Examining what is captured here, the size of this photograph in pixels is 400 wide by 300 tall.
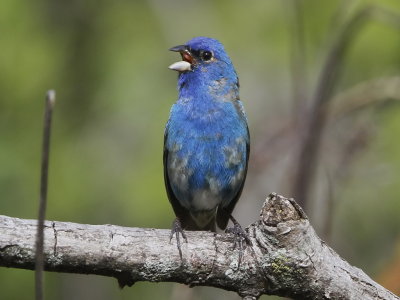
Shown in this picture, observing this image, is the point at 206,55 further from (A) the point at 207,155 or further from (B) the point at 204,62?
(A) the point at 207,155

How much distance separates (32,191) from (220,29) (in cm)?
257

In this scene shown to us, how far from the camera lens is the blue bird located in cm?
530

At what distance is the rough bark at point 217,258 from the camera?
3432 mm

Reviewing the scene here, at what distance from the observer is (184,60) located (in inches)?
228

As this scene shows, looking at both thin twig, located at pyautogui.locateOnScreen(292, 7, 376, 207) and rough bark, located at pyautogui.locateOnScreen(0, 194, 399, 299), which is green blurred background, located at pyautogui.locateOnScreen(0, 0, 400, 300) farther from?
rough bark, located at pyautogui.locateOnScreen(0, 194, 399, 299)

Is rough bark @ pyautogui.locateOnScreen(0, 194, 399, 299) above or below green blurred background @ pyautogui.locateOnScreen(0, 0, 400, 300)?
below

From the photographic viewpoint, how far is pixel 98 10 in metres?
8.74

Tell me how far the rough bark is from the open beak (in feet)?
6.81

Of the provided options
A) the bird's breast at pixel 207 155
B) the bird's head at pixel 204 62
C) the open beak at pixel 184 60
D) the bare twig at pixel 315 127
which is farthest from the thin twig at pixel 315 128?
the open beak at pixel 184 60

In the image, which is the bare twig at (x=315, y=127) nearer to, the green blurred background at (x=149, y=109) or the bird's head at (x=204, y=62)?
the green blurred background at (x=149, y=109)

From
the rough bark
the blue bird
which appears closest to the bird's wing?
the blue bird

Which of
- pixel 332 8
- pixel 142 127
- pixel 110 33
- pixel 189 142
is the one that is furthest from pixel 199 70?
pixel 110 33

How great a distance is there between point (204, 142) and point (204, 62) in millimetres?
755

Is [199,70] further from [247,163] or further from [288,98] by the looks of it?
[288,98]
